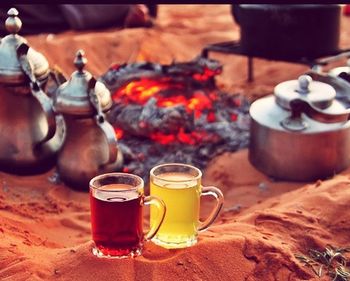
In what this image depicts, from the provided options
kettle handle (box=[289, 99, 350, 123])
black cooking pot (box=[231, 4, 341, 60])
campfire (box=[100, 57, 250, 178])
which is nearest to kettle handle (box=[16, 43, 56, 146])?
campfire (box=[100, 57, 250, 178])

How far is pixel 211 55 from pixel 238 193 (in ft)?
11.0

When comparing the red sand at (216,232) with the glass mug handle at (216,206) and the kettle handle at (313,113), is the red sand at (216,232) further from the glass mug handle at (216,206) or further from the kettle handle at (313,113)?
the kettle handle at (313,113)

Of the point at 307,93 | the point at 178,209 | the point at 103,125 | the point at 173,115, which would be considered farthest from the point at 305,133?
the point at 178,209

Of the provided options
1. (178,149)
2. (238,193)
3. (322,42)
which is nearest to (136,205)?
(238,193)

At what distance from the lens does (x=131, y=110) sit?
13.7 ft

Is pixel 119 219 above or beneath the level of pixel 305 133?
above

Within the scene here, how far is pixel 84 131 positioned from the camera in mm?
3430

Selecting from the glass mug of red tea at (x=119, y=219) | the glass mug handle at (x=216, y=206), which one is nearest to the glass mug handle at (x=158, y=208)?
the glass mug of red tea at (x=119, y=219)

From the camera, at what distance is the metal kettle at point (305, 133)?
359cm

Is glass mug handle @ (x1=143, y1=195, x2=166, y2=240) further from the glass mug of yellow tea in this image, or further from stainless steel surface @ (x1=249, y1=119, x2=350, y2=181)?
stainless steel surface @ (x1=249, y1=119, x2=350, y2=181)

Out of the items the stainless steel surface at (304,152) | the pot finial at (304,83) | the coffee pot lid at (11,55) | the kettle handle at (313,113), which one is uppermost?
the coffee pot lid at (11,55)

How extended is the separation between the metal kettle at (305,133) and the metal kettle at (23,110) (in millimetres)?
1133

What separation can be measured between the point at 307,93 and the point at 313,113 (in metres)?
0.11

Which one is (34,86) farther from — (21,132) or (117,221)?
(117,221)
